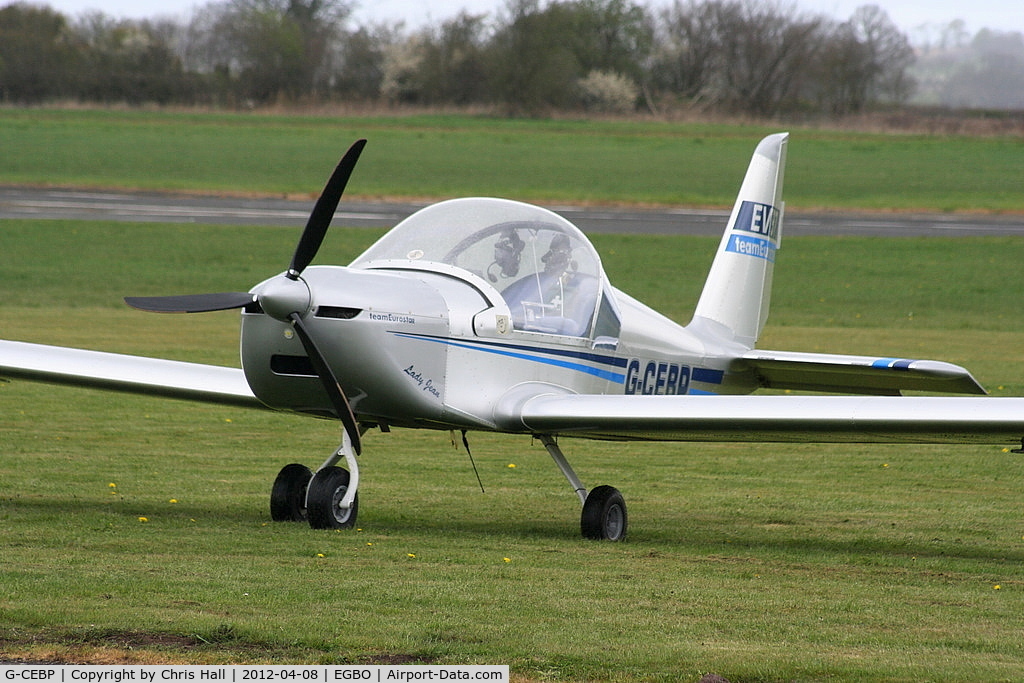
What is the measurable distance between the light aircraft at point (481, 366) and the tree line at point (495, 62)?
77.7 metres

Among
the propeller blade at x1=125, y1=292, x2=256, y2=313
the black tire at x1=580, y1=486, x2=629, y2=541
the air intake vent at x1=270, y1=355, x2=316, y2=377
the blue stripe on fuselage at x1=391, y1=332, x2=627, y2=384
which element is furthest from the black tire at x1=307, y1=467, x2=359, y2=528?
the black tire at x1=580, y1=486, x2=629, y2=541

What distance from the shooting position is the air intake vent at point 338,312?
873cm

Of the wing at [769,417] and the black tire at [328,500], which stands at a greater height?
the wing at [769,417]

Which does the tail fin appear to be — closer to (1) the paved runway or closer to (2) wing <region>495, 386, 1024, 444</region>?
(2) wing <region>495, 386, 1024, 444</region>

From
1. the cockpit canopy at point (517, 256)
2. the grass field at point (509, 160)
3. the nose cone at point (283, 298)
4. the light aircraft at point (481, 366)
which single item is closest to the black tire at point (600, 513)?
the light aircraft at point (481, 366)

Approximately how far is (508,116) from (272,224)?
163ft

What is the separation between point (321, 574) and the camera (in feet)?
25.5

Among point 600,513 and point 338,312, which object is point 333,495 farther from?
point 600,513

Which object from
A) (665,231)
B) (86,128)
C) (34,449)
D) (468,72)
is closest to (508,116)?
(468,72)

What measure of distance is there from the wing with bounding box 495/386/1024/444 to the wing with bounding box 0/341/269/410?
2.23 m

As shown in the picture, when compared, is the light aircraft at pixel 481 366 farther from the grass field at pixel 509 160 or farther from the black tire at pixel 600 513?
the grass field at pixel 509 160

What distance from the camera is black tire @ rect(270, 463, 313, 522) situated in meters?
9.87

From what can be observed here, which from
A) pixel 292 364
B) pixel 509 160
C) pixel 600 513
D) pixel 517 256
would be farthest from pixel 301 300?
pixel 509 160

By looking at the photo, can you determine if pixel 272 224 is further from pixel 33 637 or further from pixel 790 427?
pixel 33 637
